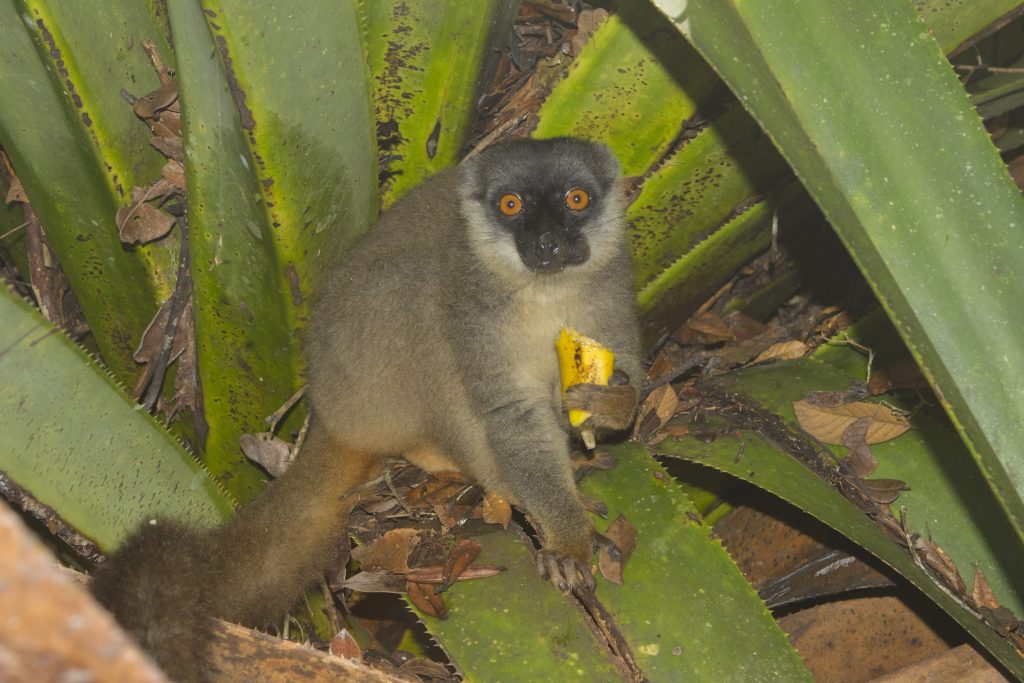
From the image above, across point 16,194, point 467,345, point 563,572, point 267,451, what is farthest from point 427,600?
point 16,194

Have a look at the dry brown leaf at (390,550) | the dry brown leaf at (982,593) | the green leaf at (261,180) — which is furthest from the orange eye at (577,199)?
the dry brown leaf at (982,593)

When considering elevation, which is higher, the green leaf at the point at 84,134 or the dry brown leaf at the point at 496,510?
the green leaf at the point at 84,134

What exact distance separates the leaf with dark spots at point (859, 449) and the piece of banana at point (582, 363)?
2.46 ft

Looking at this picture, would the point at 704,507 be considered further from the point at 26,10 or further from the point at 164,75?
the point at 26,10

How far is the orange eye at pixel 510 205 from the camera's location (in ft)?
10.4

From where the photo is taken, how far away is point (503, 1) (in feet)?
10.2

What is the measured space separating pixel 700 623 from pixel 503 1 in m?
1.90

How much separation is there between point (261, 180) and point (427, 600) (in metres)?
1.22

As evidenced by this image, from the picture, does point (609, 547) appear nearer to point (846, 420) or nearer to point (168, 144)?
point (846, 420)

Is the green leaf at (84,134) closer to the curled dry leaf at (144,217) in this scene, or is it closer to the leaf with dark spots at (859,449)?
the curled dry leaf at (144,217)

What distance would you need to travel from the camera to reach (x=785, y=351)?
355cm

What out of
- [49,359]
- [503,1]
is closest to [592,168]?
[503,1]

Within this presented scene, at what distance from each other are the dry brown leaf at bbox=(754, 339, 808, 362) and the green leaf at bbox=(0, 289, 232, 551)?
1.95 meters

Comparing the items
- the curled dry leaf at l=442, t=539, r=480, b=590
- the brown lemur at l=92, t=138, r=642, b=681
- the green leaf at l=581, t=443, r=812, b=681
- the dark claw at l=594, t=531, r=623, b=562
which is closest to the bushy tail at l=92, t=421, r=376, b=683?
the brown lemur at l=92, t=138, r=642, b=681
